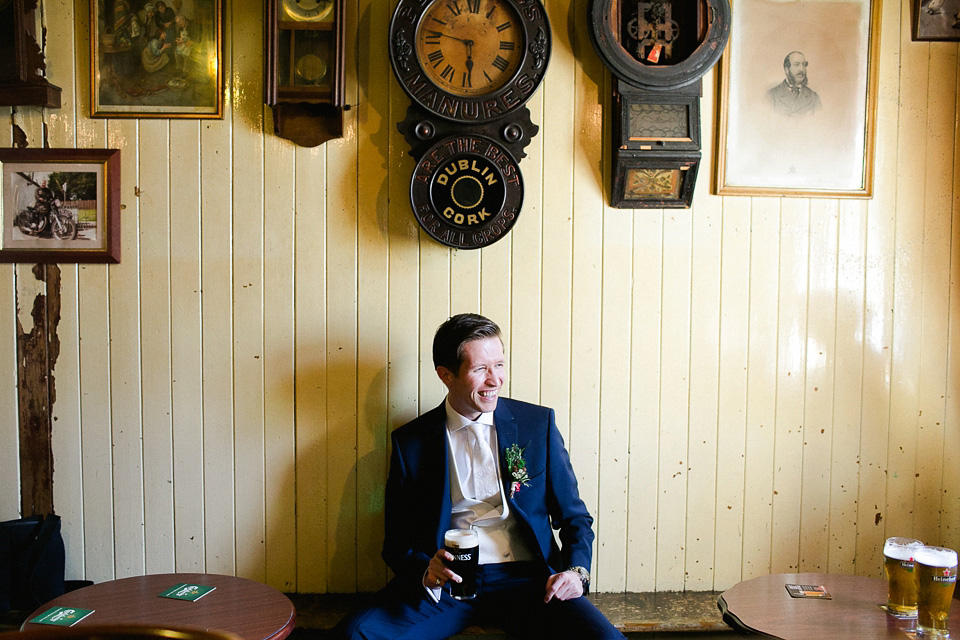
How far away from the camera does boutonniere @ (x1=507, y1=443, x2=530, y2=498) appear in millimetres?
2188

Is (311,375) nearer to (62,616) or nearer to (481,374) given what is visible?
(481,374)

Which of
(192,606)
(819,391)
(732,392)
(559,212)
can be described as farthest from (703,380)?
(192,606)

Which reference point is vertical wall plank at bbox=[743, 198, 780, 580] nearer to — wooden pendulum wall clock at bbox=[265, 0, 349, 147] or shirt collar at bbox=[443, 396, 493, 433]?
shirt collar at bbox=[443, 396, 493, 433]

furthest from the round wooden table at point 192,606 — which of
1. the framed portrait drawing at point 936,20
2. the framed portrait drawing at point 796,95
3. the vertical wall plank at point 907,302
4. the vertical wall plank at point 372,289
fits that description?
the framed portrait drawing at point 936,20

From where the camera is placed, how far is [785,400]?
259cm

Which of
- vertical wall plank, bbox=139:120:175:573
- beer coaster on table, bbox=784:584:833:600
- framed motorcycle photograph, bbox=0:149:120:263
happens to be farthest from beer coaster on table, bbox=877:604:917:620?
framed motorcycle photograph, bbox=0:149:120:263

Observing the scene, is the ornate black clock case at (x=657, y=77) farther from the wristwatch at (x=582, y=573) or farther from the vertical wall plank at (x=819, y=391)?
the wristwatch at (x=582, y=573)

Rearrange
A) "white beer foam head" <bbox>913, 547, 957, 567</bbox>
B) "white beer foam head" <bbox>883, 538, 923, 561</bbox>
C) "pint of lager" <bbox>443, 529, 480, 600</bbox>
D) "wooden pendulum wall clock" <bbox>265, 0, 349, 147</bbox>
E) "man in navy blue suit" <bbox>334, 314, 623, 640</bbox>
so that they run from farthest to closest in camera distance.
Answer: "wooden pendulum wall clock" <bbox>265, 0, 349, 147</bbox> → "man in navy blue suit" <bbox>334, 314, 623, 640</bbox> → "pint of lager" <bbox>443, 529, 480, 600</bbox> → "white beer foam head" <bbox>883, 538, 923, 561</bbox> → "white beer foam head" <bbox>913, 547, 957, 567</bbox>

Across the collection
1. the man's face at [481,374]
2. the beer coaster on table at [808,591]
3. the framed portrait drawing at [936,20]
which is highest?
the framed portrait drawing at [936,20]

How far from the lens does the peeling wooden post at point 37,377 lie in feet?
8.17

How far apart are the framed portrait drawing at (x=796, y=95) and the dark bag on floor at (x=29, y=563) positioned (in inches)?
108

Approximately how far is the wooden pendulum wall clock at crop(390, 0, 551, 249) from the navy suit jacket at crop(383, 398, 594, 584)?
671mm

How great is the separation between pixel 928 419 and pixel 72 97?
3485 millimetres

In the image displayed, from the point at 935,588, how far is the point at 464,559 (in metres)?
1.17
